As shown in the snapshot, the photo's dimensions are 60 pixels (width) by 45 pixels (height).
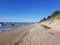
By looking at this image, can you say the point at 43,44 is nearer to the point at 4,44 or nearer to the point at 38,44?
the point at 38,44

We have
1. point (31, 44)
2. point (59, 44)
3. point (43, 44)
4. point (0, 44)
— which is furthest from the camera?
point (0, 44)

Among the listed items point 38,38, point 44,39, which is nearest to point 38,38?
point 38,38

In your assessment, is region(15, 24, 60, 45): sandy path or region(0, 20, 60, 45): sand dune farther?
region(0, 20, 60, 45): sand dune

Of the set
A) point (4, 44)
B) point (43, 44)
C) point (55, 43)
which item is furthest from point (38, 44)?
point (4, 44)

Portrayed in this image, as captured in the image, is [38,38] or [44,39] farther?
[38,38]

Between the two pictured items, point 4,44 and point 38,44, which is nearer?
point 38,44

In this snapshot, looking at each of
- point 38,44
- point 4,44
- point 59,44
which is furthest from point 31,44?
point 4,44

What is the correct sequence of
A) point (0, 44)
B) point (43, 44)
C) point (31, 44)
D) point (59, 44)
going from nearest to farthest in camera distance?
point (59, 44), point (43, 44), point (31, 44), point (0, 44)

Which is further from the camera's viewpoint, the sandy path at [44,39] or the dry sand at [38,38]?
the dry sand at [38,38]

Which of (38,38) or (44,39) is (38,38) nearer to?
(38,38)

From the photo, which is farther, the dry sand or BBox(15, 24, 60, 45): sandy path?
the dry sand

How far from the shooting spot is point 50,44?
7.46 meters

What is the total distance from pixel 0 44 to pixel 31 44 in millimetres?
3860

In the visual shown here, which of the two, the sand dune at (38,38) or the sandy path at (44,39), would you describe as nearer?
the sandy path at (44,39)
